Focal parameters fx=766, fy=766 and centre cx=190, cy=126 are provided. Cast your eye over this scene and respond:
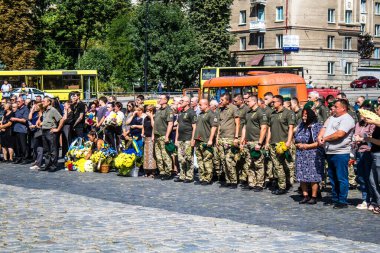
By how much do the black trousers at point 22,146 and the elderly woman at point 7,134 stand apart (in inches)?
9.9

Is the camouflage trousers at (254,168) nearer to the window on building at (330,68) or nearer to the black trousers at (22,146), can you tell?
the black trousers at (22,146)

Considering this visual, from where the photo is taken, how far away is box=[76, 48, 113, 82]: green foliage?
75375 millimetres

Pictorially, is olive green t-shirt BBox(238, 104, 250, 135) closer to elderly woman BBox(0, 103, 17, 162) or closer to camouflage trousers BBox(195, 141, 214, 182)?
camouflage trousers BBox(195, 141, 214, 182)

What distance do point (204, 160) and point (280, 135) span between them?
2.49 meters

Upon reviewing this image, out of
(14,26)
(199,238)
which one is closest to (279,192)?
(199,238)

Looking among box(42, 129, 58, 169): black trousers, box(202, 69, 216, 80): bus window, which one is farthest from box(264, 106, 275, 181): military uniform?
box(202, 69, 216, 80): bus window

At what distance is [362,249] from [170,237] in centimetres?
270

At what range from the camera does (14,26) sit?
75.1 metres

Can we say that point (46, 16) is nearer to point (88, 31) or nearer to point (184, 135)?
point (88, 31)

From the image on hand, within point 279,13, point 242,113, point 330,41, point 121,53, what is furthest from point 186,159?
point 330,41

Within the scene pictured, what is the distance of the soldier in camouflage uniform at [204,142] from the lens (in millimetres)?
17969

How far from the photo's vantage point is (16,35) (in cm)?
7550

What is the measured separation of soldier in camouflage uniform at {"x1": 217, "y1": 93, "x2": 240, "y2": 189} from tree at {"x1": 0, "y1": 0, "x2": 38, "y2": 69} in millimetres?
58915

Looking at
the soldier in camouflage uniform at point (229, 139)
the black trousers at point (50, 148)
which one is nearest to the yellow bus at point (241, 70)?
the black trousers at point (50, 148)
